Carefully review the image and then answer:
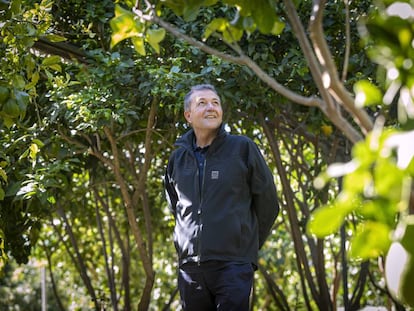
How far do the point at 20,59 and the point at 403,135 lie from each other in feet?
10.1

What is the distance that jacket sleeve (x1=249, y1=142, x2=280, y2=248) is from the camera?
4.02m

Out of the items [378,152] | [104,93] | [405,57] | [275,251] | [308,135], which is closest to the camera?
[378,152]

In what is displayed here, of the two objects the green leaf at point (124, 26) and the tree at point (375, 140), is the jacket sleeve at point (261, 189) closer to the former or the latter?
the green leaf at point (124, 26)

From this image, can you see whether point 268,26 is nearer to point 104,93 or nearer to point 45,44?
point 104,93

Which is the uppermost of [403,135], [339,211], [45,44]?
[45,44]

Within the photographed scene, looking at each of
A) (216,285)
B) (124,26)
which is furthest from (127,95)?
(124,26)

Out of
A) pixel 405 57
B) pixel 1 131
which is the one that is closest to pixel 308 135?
pixel 1 131

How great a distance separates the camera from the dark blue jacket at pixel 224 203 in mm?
3871

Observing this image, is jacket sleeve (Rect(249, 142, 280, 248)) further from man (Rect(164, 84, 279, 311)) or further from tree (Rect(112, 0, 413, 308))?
tree (Rect(112, 0, 413, 308))

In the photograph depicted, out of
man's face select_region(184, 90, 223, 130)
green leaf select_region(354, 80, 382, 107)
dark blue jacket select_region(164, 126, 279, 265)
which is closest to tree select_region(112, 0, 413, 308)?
green leaf select_region(354, 80, 382, 107)

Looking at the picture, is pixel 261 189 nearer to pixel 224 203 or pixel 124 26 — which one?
pixel 224 203

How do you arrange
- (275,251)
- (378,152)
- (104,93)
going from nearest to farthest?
(378,152)
(104,93)
(275,251)

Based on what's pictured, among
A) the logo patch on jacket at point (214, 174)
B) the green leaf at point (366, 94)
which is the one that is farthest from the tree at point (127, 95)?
the green leaf at point (366, 94)

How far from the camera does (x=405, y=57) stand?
138 centimetres
